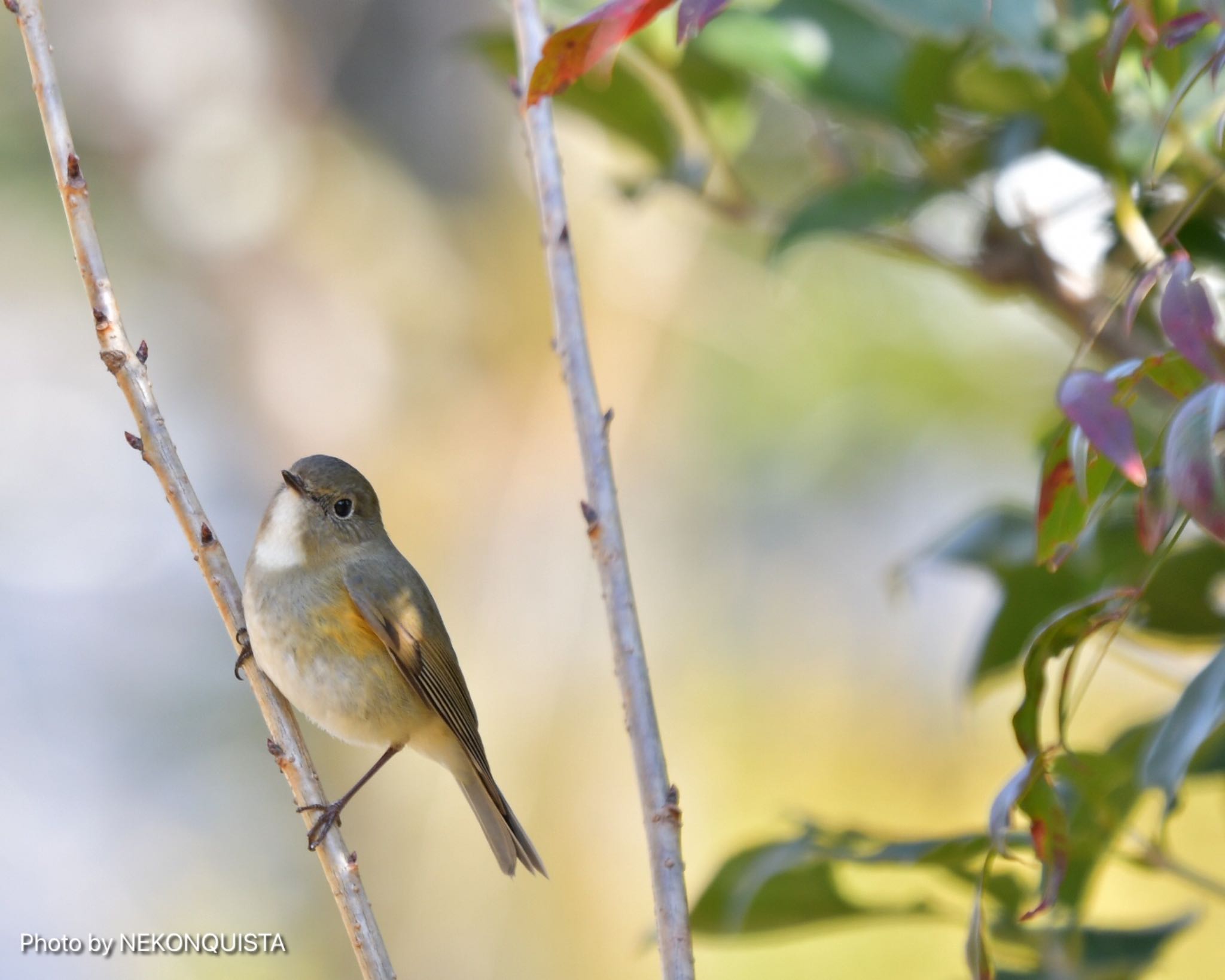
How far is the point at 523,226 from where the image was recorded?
252 inches

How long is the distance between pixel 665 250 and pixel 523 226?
1188 millimetres

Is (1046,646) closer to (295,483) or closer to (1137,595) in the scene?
(1137,595)

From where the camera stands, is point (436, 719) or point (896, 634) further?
point (896, 634)

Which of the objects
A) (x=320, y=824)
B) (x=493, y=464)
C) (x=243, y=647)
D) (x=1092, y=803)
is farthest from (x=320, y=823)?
(x=493, y=464)

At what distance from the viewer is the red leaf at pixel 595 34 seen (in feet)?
3.25

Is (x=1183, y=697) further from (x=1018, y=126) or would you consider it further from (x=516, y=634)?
(x=516, y=634)

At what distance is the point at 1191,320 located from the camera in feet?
3.14

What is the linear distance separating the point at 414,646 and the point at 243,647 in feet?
1.68

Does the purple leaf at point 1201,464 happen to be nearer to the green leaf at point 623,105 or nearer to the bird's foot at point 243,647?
the bird's foot at point 243,647

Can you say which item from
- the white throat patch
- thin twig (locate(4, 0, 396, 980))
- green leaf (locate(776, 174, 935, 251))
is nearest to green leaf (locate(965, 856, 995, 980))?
thin twig (locate(4, 0, 396, 980))

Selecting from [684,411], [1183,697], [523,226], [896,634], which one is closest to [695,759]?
[896,634]

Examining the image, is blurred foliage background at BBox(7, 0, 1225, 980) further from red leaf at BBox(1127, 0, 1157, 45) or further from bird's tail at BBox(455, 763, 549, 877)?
red leaf at BBox(1127, 0, 1157, 45)

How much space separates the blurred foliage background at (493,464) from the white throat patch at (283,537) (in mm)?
2646

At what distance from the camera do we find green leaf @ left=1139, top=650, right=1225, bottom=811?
1.26 metres
